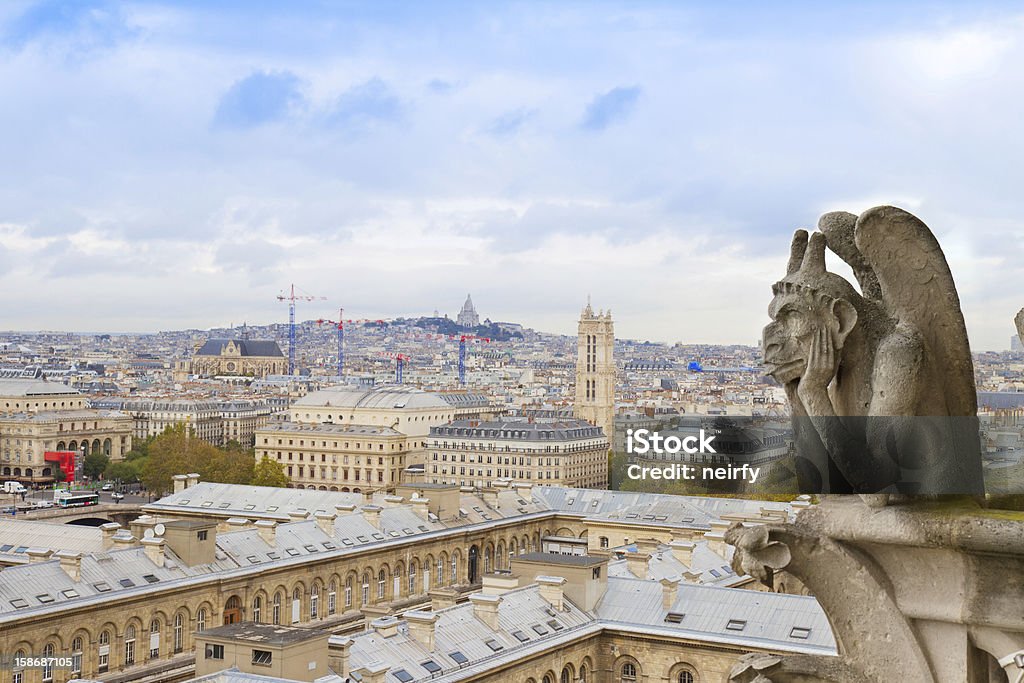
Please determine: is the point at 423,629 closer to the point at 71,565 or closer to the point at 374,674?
the point at 374,674

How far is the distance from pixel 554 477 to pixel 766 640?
71.5 metres

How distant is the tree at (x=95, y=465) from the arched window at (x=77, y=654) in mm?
85287

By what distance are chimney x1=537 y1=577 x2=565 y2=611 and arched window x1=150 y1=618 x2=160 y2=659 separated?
42.7 ft

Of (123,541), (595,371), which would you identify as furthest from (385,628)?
(595,371)

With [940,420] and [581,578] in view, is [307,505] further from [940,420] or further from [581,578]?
[940,420]

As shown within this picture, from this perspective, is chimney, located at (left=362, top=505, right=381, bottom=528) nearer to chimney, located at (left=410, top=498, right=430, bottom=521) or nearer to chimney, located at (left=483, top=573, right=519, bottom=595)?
chimney, located at (left=410, top=498, right=430, bottom=521)

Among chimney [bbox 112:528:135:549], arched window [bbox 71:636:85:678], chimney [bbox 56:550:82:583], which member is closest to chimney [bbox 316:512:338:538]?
chimney [bbox 112:528:135:549]

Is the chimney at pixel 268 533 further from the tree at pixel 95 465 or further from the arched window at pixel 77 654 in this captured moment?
the tree at pixel 95 465

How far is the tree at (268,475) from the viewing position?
326 ft

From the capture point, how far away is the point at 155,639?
41.0 metres

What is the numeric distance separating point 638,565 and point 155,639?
51.3 feet

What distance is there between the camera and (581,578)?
123 feet

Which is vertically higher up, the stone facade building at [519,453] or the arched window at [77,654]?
the stone facade building at [519,453]

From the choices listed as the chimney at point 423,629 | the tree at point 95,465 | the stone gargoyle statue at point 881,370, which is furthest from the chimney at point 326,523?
the tree at point 95,465
